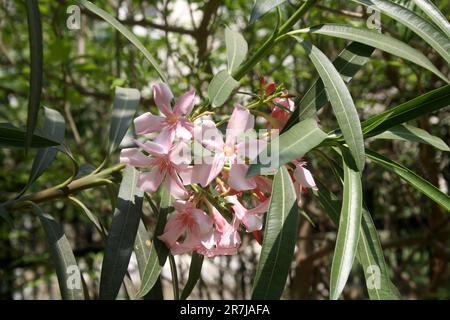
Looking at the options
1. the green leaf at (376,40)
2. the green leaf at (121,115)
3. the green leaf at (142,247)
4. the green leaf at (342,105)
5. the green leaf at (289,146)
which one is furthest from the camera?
the green leaf at (121,115)

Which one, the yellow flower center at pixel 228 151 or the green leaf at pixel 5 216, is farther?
the green leaf at pixel 5 216

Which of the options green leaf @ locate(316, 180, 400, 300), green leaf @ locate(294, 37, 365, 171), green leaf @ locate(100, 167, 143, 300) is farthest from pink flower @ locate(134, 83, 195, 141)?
green leaf @ locate(316, 180, 400, 300)

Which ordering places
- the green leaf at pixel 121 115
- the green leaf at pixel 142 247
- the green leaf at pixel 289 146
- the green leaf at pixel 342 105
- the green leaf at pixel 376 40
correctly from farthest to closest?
the green leaf at pixel 121 115, the green leaf at pixel 142 247, the green leaf at pixel 376 40, the green leaf at pixel 342 105, the green leaf at pixel 289 146

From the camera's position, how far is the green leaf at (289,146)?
0.80 meters

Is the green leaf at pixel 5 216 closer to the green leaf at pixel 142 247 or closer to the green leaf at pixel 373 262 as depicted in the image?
the green leaf at pixel 142 247

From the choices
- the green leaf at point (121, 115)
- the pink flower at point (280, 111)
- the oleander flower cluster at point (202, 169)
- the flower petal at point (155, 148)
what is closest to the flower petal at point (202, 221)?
the oleander flower cluster at point (202, 169)

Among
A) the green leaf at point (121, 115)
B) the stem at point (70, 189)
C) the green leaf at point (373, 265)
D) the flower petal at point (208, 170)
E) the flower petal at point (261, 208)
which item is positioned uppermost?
the green leaf at point (121, 115)

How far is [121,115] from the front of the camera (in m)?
1.23

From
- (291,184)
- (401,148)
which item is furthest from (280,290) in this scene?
(401,148)

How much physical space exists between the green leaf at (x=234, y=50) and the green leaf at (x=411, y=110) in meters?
0.28

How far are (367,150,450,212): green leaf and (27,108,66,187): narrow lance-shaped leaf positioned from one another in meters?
0.64

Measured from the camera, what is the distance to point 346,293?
8.69 ft

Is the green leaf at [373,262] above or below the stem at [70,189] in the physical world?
below

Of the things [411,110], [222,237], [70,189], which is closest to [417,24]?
[411,110]
